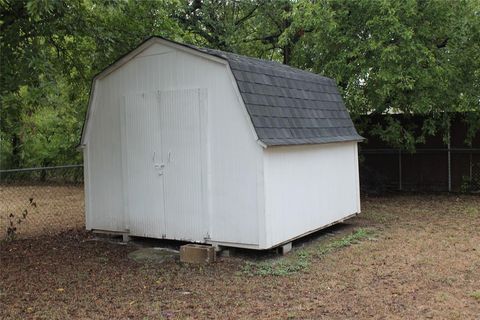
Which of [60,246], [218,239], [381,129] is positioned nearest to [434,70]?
[381,129]

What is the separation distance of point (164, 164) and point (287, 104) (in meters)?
1.86

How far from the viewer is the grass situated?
19.2 ft

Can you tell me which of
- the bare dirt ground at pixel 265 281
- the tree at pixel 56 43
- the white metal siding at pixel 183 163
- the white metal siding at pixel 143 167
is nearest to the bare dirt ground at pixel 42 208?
the bare dirt ground at pixel 265 281

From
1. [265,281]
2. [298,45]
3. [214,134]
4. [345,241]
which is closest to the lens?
[265,281]

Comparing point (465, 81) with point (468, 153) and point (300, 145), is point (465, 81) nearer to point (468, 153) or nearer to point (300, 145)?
point (468, 153)

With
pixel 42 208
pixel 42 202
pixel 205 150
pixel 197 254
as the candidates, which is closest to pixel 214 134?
pixel 205 150

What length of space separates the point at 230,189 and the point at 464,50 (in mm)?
6857

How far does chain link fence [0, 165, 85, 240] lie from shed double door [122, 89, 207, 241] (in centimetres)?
238

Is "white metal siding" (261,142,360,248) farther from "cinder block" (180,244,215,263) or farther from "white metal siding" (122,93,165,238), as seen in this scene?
"white metal siding" (122,93,165,238)

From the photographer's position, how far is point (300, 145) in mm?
6781

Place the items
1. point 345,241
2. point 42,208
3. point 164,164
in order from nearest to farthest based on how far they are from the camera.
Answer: point 164,164 → point 345,241 → point 42,208

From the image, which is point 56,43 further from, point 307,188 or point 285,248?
point 285,248

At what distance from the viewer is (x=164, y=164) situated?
686 centimetres

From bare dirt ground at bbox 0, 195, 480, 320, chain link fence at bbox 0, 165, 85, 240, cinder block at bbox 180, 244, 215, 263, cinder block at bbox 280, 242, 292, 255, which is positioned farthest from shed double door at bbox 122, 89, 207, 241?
chain link fence at bbox 0, 165, 85, 240
